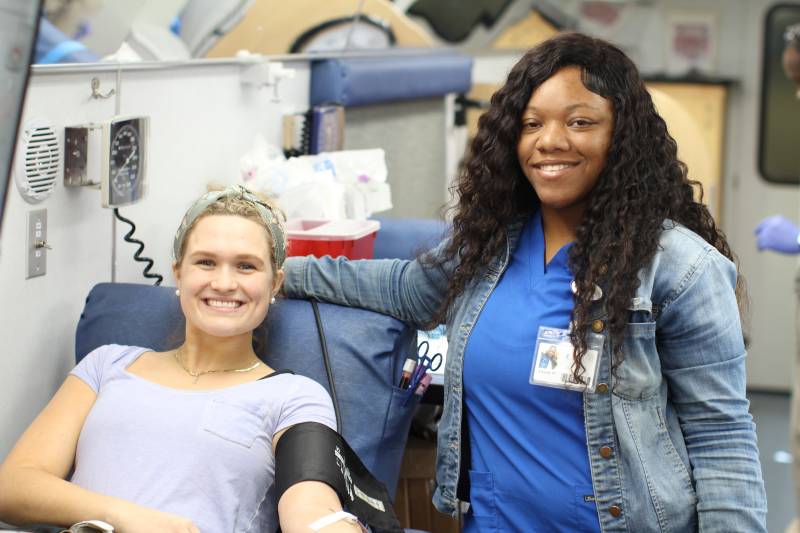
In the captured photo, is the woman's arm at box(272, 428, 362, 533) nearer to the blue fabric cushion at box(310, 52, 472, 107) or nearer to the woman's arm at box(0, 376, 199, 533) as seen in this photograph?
the woman's arm at box(0, 376, 199, 533)

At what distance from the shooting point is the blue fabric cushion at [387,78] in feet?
13.4

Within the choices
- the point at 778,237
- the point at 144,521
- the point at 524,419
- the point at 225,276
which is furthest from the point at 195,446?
the point at 778,237

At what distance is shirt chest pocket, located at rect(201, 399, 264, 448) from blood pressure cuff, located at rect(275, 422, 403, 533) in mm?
68

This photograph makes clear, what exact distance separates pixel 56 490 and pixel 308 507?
49 cm

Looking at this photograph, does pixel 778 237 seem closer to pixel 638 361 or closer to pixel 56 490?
pixel 638 361

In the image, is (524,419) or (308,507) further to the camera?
(524,419)

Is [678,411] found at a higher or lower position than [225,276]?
lower

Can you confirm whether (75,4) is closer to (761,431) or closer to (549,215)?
(549,215)

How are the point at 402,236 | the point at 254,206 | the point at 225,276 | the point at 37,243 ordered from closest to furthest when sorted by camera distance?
the point at 225,276
the point at 254,206
the point at 37,243
the point at 402,236

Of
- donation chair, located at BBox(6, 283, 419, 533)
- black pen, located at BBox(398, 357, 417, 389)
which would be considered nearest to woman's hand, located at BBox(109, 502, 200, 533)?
donation chair, located at BBox(6, 283, 419, 533)

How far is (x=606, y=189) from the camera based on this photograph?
2037 mm

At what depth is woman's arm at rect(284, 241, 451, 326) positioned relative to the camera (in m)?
2.37

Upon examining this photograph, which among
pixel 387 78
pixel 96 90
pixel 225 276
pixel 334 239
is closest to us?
pixel 225 276

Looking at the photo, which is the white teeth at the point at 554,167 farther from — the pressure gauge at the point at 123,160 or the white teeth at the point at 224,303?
the pressure gauge at the point at 123,160
